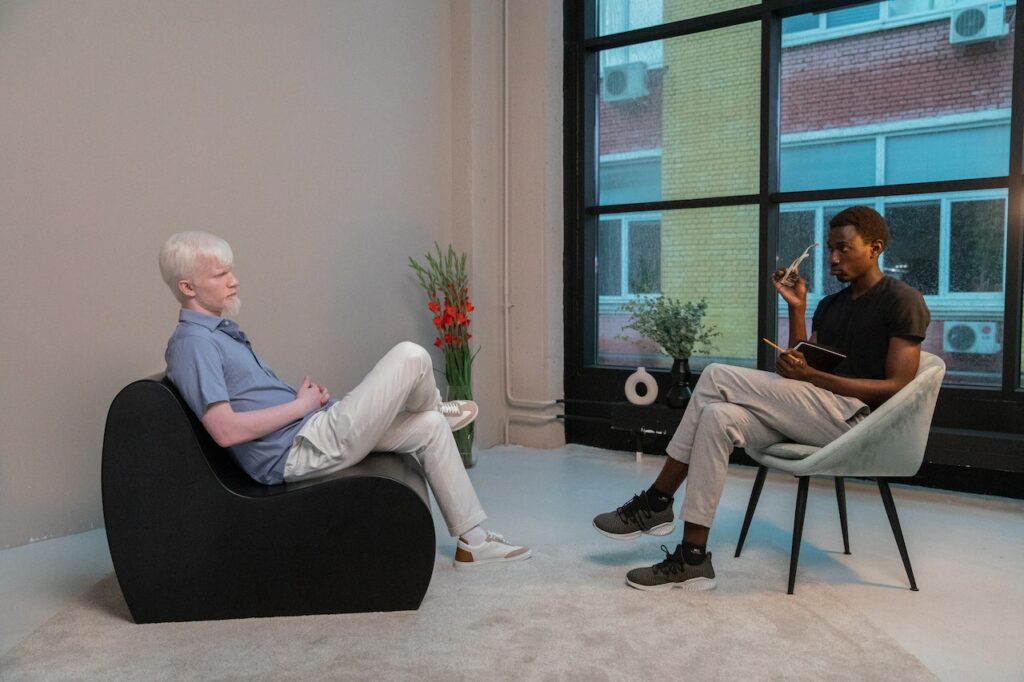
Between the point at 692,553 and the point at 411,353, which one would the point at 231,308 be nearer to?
the point at 411,353

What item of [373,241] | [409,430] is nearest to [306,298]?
[373,241]

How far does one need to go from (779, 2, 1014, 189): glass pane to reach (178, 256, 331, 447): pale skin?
281 cm

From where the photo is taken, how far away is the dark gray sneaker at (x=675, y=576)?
8.61ft

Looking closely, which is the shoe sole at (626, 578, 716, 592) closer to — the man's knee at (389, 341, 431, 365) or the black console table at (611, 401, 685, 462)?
the man's knee at (389, 341, 431, 365)

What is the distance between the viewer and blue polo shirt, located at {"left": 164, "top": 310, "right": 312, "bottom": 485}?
7.66 ft

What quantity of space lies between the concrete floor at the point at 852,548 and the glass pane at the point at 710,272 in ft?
2.06

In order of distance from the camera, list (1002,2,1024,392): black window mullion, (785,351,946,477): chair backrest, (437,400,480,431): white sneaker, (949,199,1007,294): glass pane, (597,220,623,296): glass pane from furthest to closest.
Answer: (597,220,623,296): glass pane < (949,199,1007,294): glass pane < (1002,2,1024,392): black window mullion < (437,400,480,431): white sneaker < (785,351,946,477): chair backrest

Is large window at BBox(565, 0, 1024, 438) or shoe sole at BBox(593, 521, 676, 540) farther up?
large window at BBox(565, 0, 1024, 438)

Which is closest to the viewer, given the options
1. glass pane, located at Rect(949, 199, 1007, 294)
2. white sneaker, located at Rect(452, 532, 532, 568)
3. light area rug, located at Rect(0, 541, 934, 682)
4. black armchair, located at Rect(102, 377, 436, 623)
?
light area rug, located at Rect(0, 541, 934, 682)

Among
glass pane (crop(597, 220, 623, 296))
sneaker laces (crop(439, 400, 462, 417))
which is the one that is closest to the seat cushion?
sneaker laces (crop(439, 400, 462, 417))

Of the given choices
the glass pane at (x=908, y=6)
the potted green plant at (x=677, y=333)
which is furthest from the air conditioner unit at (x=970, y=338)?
the glass pane at (x=908, y=6)

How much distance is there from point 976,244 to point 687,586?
88.3 inches

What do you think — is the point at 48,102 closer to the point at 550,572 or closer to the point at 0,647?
the point at 0,647

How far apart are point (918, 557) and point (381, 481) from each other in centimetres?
187
